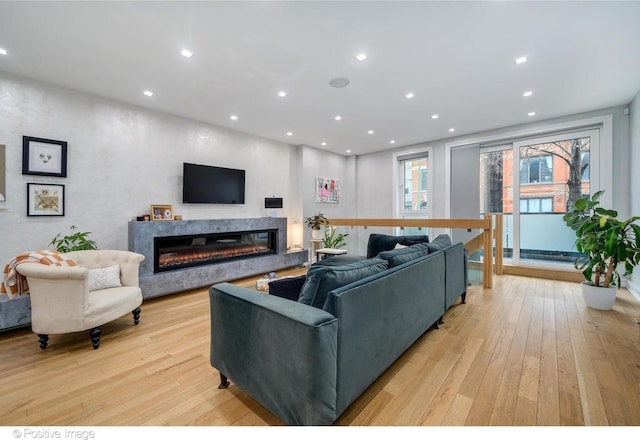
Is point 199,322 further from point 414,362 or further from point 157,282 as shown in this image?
point 414,362

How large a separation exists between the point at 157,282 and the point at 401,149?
5744mm

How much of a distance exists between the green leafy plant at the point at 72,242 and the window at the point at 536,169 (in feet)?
22.9

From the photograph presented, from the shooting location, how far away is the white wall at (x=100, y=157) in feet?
10.3

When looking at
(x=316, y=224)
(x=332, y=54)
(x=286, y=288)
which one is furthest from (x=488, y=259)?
(x=332, y=54)

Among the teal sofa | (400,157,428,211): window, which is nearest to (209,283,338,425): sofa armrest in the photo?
the teal sofa

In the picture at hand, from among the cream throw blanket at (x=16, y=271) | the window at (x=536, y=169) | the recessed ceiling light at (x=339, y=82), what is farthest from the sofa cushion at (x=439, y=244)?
the cream throw blanket at (x=16, y=271)

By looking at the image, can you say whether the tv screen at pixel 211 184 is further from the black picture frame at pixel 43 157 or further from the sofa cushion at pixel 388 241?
the sofa cushion at pixel 388 241

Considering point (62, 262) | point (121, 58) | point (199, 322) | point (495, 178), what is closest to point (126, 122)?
point (121, 58)

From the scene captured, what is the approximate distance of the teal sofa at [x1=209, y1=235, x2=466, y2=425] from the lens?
1.32 metres

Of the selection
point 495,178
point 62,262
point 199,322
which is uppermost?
point 495,178

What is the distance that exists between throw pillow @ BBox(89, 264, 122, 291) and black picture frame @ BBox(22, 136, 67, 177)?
1499mm

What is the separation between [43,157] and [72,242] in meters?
1.07

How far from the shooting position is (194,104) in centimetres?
398

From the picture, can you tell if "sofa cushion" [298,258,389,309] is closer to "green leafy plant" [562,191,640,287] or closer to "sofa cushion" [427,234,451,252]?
"sofa cushion" [427,234,451,252]
